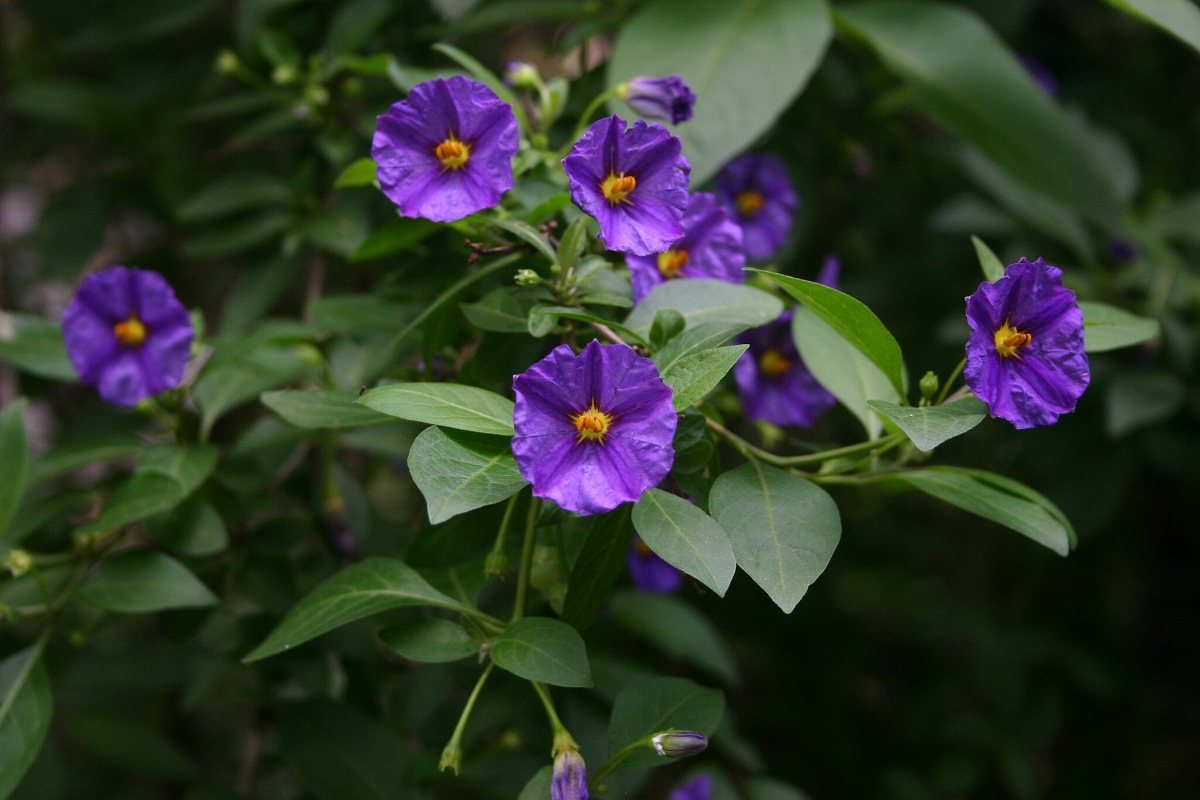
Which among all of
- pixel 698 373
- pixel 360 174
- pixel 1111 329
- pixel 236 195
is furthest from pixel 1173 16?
pixel 236 195

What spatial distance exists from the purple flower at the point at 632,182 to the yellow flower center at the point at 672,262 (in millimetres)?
162

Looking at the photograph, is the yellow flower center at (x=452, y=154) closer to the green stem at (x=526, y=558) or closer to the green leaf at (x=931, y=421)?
the green stem at (x=526, y=558)

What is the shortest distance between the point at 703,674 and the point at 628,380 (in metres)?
1.39

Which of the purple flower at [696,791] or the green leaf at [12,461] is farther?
the purple flower at [696,791]

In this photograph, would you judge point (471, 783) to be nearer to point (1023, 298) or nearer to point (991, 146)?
point (1023, 298)

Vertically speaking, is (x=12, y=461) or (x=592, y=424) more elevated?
(x=592, y=424)

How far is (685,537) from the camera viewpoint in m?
0.72

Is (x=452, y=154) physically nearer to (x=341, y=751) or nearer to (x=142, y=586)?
(x=142, y=586)

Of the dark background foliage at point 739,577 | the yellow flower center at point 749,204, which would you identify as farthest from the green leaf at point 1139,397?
the yellow flower center at point 749,204

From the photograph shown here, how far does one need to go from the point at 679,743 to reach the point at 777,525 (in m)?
0.19

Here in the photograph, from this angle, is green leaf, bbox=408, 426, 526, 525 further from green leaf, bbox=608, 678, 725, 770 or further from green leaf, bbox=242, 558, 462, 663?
green leaf, bbox=608, 678, 725, 770

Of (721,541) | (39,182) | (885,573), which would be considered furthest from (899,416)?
(39,182)

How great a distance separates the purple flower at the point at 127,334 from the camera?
1.06 m

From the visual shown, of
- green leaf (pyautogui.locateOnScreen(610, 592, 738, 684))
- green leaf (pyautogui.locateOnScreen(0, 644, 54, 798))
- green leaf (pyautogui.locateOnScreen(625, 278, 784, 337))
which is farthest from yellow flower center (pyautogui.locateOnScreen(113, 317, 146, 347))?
green leaf (pyautogui.locateOnScreen(610, 592, 738, 684))
